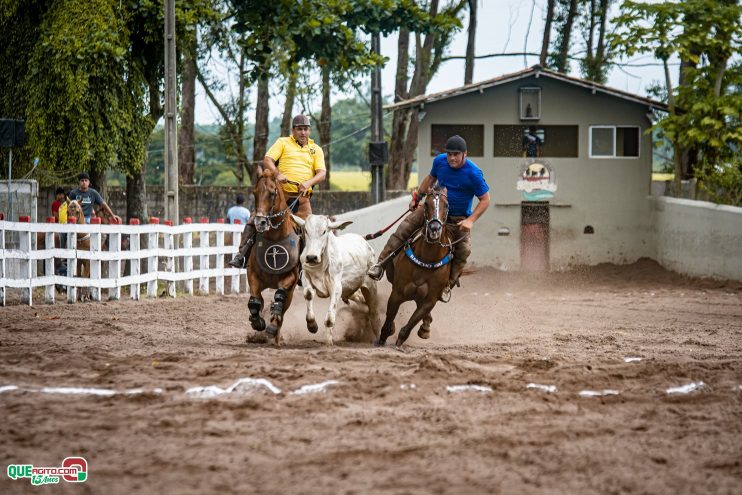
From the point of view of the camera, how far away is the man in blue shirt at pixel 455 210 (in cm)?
1241

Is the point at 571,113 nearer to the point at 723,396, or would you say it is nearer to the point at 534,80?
the point at 534,80

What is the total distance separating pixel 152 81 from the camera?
73.7ft

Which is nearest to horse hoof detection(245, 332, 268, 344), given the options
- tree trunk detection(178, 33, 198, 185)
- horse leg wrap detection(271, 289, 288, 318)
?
horse leg wrap detection(271, 289, 288, 318)

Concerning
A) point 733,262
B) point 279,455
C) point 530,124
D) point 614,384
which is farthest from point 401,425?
point 530,124

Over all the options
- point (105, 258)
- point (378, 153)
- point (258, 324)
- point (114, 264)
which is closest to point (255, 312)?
point (258, 324)

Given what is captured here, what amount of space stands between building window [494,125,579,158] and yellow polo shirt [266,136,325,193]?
17.1 meters

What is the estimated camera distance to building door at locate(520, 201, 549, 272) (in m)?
29.0

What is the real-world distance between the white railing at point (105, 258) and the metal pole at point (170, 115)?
0.61m

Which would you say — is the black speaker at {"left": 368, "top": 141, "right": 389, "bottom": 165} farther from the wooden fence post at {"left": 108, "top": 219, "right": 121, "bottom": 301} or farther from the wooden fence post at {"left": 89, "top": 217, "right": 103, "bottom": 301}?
the wooden fence post at {"left": 89, "top": 217, "right": 103, "bottom": 301}

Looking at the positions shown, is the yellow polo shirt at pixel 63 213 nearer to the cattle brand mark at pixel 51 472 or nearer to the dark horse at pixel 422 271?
the dark horse at pixel 422 271

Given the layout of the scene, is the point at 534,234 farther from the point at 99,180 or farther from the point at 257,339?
the point at 257,339

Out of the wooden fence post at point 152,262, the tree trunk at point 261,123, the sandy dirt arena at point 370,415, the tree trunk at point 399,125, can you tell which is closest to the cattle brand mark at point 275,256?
the sandy dirt arena at point 370,415

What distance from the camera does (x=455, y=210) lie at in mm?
12617

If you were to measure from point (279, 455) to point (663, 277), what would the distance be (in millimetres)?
20595
